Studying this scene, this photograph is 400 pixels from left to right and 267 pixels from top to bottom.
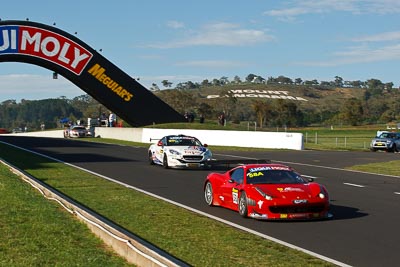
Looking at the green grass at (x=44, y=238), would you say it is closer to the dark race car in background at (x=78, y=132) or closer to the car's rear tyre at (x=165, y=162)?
the car's rear tyre at (x=165, y=162)

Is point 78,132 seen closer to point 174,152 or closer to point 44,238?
point 174,152

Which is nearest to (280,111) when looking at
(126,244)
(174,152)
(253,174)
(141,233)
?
(174,152)

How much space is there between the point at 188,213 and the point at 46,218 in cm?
288

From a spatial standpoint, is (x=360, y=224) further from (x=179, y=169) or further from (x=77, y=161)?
(x=77, y=161)

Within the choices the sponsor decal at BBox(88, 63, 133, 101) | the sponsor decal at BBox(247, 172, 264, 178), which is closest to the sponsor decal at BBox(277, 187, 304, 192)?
the sponsor decal at BBox(247, 172, 264, 178)

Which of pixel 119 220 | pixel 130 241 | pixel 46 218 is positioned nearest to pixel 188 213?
pixel 119 220

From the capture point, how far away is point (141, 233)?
10680 millimetres

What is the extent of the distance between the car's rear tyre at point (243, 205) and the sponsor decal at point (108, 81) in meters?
45.5

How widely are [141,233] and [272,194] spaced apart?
2994 millimetres

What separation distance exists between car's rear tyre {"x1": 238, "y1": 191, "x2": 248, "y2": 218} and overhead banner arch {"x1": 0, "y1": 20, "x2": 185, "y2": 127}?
43.6 m

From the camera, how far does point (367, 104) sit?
154 metres

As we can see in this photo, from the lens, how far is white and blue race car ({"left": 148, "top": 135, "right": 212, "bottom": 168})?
986 inches

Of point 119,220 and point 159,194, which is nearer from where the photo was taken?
point 119,220

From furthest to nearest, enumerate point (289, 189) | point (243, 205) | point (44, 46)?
point (44, 46) < point (243, 205) < point (289, 189)
